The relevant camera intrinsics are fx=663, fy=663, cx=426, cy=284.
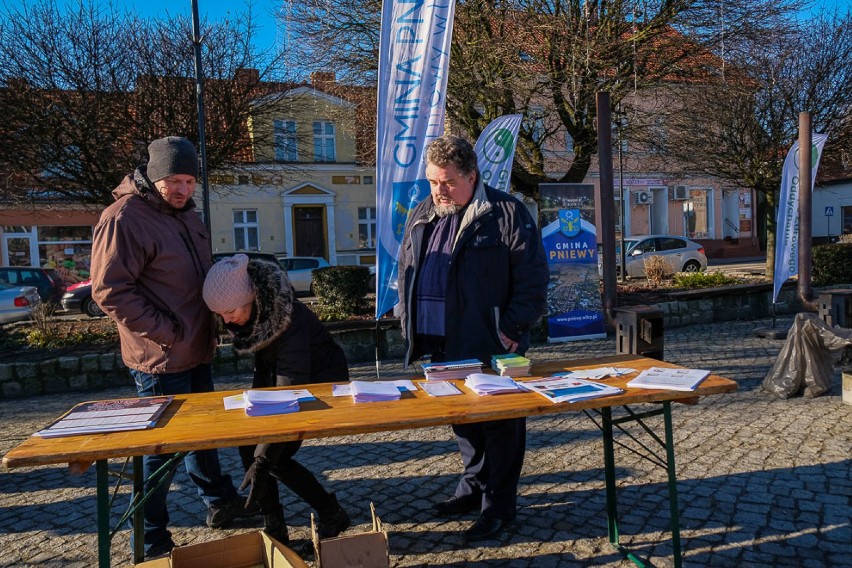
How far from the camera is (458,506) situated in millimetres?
3555

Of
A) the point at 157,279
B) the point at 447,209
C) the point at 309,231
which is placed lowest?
the point at 157,279

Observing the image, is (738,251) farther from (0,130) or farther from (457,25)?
(0,130)

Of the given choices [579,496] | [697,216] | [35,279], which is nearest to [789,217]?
[579,496]

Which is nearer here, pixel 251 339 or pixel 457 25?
pixel 251 339

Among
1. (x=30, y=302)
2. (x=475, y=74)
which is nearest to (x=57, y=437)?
(x=475, y=74)

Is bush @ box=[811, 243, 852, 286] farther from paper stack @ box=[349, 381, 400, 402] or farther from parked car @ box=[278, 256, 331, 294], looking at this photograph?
paper stack @ box=[349, 381, 400, 402]

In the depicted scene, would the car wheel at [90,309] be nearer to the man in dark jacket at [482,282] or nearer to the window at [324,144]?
the window at [324,144]

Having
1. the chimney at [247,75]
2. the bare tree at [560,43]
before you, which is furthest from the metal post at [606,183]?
the chimney at [247,75]

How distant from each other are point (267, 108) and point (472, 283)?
31.5 ft

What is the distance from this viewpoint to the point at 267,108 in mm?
11758

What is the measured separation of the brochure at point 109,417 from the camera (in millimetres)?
2342

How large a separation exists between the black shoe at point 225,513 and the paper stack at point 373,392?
1115mm

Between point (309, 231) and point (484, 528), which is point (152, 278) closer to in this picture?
point (484, 528)

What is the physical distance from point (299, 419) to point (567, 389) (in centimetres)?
110
